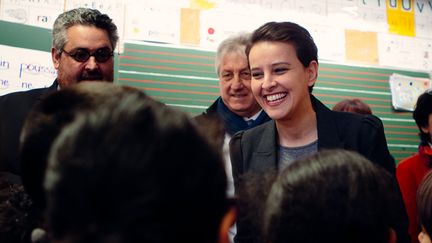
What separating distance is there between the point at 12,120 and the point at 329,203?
4.82 feet

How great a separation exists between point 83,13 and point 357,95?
101 inches

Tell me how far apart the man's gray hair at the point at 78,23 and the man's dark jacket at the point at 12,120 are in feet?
0.61

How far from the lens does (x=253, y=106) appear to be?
2264 millimetres

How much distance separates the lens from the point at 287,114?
1.73 meters

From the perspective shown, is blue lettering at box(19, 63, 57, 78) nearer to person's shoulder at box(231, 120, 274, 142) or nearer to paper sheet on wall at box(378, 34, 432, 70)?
person's shoulder at box(231, 120, 274, 142)

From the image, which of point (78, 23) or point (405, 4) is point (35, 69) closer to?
point (78, 23)

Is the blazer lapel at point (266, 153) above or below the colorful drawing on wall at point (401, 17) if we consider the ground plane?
below

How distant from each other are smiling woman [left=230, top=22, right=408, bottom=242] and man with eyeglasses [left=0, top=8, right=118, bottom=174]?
600 mm

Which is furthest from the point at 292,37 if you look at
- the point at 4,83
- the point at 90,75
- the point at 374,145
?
the point at 4,83

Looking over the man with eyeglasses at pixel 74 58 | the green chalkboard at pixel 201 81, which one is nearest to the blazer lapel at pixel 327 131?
the man with eyeglasses at pixel 74 58

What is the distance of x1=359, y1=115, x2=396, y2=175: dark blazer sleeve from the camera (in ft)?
5.22

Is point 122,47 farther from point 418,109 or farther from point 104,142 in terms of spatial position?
point 104,142

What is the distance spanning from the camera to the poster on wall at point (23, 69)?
262 cm

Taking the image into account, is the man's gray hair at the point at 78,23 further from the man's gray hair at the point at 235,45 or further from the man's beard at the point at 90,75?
the man's gray hair at the point at 235,45
